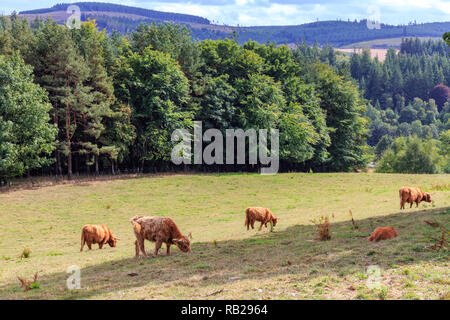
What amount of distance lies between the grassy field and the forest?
9714mm

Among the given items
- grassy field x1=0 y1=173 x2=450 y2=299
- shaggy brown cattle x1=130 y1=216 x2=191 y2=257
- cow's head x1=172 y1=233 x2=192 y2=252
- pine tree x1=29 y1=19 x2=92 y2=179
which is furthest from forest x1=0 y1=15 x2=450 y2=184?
cow's head x1=172 y1=233 x2=192 y2=252

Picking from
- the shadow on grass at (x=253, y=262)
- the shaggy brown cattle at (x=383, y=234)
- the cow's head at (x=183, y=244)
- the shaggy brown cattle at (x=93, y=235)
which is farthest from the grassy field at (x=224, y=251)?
the shaggy brown cattle at (x=93, y=235)

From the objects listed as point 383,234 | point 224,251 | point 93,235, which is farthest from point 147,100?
point 383,234

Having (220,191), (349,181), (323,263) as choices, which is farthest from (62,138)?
(323,263)

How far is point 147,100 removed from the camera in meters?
57.8

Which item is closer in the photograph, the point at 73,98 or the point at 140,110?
the point at 73,98

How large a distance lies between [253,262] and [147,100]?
45645 millimetres

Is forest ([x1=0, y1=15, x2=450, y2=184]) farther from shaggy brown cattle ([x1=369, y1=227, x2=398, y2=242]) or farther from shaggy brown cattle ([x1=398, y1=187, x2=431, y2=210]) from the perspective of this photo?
shaggy brown cattle ([x1=369, y1=227, x2=398, y2=242])

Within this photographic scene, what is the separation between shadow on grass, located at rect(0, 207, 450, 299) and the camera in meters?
12.8

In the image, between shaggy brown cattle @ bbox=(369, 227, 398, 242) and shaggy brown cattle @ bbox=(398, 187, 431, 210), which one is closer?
shaggy brown cattle @ bbox=(369, 227, 398, 242)

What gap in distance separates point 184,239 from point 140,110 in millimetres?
42966
